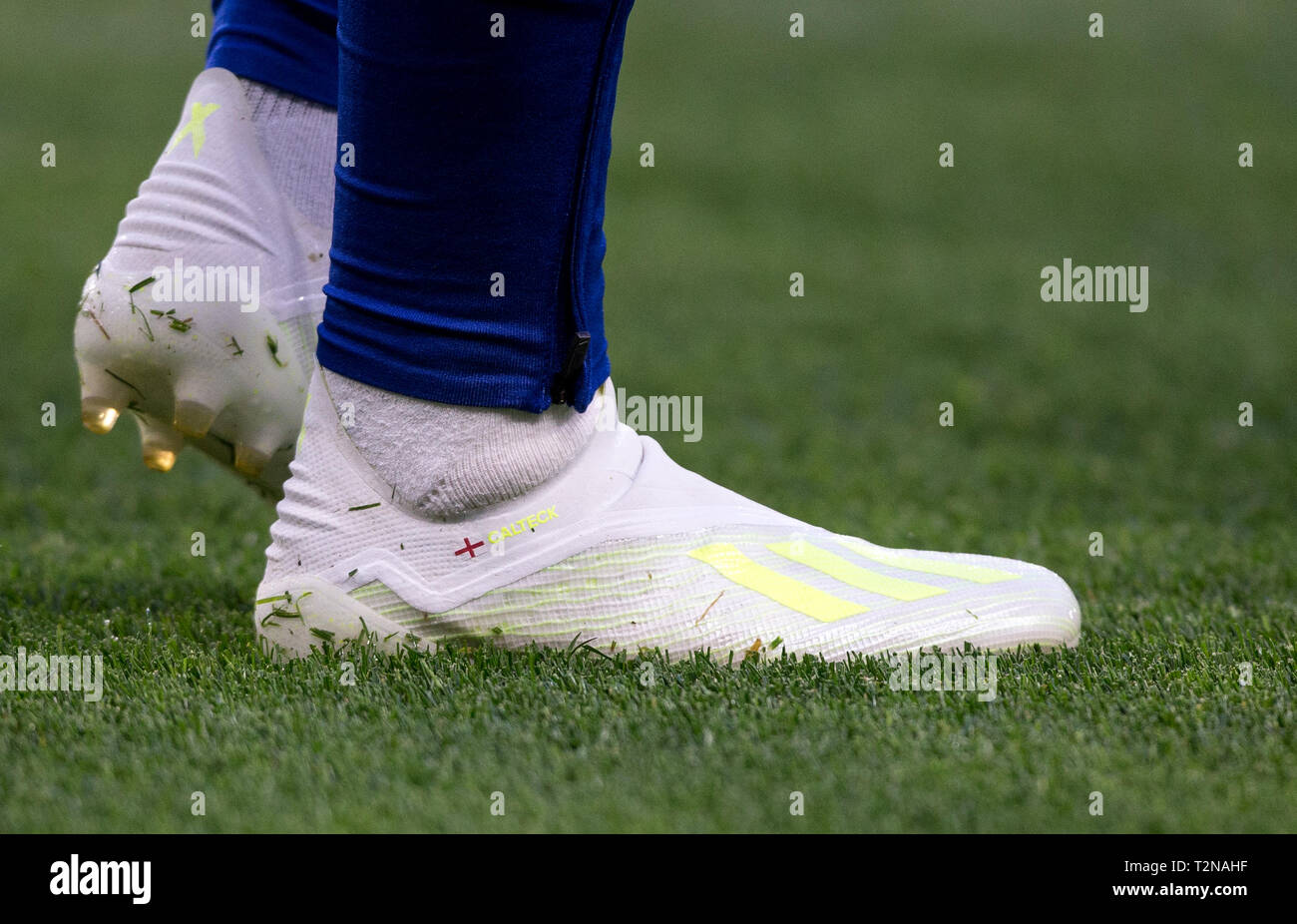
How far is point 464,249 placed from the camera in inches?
45.2

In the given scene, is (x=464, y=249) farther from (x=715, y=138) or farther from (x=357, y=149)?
(x=715, y=138)

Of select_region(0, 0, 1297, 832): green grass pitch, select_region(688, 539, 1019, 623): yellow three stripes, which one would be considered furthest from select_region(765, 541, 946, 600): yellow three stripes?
select_region(0, 0, 1297, 832): green grass pitch

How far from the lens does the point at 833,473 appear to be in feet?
8.14

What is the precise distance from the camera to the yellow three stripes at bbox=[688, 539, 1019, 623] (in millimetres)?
1236

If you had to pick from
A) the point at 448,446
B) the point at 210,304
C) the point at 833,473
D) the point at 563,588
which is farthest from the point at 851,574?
the point at 833,473

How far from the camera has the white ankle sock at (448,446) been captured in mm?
1202

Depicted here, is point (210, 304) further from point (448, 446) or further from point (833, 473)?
point (833, 473)

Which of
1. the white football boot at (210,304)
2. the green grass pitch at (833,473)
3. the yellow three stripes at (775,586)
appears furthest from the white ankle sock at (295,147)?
the yellow three stripes at (775,586)

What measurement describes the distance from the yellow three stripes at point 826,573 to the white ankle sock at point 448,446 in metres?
0.18

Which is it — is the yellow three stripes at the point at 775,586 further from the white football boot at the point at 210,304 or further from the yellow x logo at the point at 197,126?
the yellow x logo at the point at 197,126

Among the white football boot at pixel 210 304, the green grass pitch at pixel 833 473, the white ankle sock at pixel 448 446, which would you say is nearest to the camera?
the green grass pitch at pixel 833 473

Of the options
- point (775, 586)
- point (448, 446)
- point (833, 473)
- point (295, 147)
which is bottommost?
point (775, 586)

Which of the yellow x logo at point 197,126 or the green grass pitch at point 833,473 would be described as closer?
the green grass pitch at point 833,473

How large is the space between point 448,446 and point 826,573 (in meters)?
0.38
